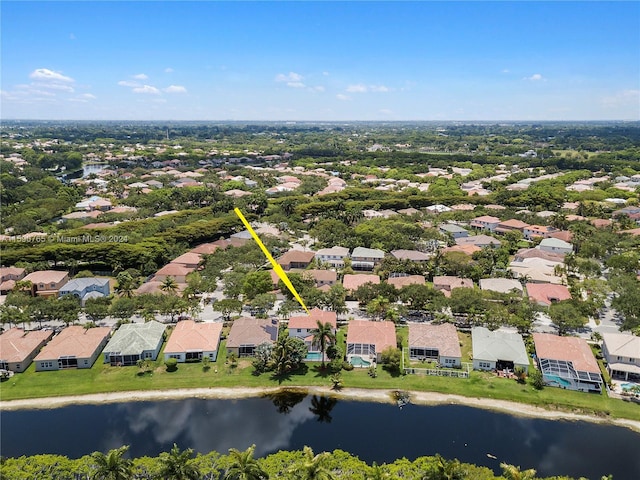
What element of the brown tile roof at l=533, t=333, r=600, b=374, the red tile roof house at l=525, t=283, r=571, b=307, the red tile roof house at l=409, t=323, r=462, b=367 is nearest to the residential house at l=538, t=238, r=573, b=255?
the red tile roof house at l=525, t=283, r=571, b=307

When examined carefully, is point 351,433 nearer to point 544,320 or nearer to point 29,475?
point 29,475

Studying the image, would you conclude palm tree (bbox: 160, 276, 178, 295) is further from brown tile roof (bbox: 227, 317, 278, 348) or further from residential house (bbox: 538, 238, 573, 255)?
residential house (bbox: 538, 238, 573, 255)

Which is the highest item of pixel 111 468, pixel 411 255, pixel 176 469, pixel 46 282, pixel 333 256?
pixel 411 255

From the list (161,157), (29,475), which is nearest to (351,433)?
(29,475)

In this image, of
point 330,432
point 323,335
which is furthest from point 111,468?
point 323,335

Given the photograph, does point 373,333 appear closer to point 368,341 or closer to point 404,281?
point 368,341

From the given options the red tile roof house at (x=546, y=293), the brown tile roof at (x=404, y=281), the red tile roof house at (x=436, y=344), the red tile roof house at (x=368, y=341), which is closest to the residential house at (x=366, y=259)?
the brown tile roof at (x=404, y=281)

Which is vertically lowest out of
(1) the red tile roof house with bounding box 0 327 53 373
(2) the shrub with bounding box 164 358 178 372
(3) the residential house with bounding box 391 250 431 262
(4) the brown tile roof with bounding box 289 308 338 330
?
(2) the shrub with bounding box 164 358 178 372

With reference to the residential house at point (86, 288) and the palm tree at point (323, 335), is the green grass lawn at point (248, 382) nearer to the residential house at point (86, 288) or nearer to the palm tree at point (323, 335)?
the palm tree at point (323, 335)
